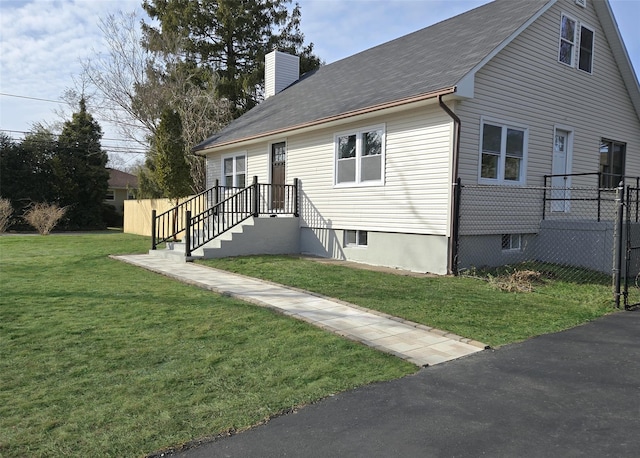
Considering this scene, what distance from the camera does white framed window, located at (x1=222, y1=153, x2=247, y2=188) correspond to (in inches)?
624

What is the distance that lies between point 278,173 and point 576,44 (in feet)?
28.7

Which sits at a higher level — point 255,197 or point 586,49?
point 586,49

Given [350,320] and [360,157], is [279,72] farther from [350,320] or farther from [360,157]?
[350,320]

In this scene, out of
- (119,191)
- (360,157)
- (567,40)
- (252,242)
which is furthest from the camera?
(119,191)

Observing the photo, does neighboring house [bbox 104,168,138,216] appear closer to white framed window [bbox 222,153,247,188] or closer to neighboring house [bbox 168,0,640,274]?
white framed window [bbox 222,153,247,188]

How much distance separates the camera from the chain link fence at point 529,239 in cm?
952

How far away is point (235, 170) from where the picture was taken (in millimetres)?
16219

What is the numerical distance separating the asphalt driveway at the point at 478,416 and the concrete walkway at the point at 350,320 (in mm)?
312

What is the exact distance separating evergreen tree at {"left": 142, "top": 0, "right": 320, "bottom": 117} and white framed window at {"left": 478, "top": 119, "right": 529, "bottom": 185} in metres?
18.9

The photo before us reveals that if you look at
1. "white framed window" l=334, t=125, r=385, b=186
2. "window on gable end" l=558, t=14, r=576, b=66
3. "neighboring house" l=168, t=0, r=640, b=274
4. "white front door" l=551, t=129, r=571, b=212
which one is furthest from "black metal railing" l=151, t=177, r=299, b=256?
"window on gable end" l=558, t=14, r=576, b=66

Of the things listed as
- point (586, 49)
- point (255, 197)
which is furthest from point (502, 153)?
point (255, 197)

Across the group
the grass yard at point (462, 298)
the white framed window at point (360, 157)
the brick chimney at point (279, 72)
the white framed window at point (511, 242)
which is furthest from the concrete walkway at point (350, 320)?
the brick chimney at point (279, 72)

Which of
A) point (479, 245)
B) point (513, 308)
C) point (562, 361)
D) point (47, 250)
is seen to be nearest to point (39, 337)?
point (562, 361)

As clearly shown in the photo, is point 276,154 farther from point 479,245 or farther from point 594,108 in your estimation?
point 594,108
